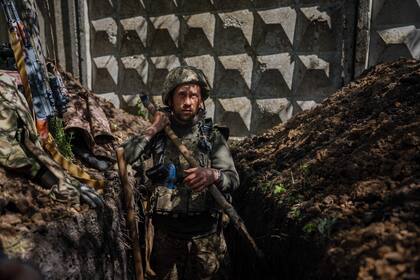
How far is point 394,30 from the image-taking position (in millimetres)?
6559

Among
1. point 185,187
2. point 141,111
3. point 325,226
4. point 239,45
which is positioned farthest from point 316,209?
point 141,111

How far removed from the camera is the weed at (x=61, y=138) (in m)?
5.20

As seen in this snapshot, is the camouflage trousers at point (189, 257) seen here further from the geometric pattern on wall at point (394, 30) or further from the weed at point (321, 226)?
the geometric pattern on wall at point (394, 30)

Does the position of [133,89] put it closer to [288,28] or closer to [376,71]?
[288,28]

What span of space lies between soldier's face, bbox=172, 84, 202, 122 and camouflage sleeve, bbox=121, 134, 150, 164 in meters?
0.42

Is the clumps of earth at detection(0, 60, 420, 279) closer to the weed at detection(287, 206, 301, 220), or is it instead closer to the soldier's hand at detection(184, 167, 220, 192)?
the weed at detection(287, 206, 301, 220)

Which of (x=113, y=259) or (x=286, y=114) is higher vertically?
(x=286, y=114)

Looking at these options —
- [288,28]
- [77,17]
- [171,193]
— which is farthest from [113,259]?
[77,17]

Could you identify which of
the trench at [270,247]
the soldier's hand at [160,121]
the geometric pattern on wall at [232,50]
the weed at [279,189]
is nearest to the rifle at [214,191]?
the soldier's hand at [160,121]

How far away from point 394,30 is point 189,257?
5.32 meters

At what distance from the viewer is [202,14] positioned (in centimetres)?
744

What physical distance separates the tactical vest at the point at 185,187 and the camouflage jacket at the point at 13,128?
51.7 inches

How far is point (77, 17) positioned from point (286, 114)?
4.62 m

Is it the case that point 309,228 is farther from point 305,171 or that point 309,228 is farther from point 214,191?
point 305,171
